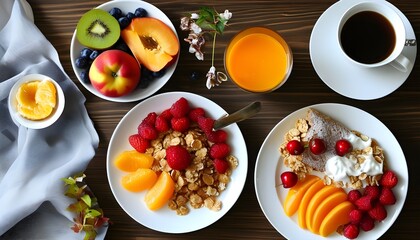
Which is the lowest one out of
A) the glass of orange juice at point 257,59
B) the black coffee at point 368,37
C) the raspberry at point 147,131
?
the raspberry at point 147,131

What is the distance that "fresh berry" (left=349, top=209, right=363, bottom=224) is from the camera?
146 centimetres

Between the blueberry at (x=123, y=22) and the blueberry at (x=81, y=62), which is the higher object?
the blueberry at (x=123, y=22)

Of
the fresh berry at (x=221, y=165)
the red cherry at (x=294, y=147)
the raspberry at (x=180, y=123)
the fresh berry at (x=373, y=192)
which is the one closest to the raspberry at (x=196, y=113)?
the raspberry at (x=180, y=123)

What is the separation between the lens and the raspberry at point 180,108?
1.48 m

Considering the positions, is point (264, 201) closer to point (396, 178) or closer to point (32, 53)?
point (396, 178)

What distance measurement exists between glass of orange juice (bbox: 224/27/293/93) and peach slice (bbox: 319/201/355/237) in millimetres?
334

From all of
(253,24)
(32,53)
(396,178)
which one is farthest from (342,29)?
(32,53)

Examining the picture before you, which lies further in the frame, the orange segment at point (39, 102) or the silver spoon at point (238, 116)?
the orange segment at point (39, 102)

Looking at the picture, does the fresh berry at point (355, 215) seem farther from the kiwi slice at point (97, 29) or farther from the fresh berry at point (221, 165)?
the kiwi slice at point (97, 29)

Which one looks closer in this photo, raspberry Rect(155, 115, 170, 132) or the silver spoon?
the silver spoon

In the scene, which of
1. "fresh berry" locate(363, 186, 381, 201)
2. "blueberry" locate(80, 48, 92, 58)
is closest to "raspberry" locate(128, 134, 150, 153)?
"blueberry" locate(80, 48, 92, 58)

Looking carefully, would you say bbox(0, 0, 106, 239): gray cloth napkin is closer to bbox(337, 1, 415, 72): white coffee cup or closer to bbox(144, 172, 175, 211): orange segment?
bbox(144, 172, 175, 211): orange segment

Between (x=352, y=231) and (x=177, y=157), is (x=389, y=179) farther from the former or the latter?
(x=177, y=157)

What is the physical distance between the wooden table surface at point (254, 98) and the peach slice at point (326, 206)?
112mm
